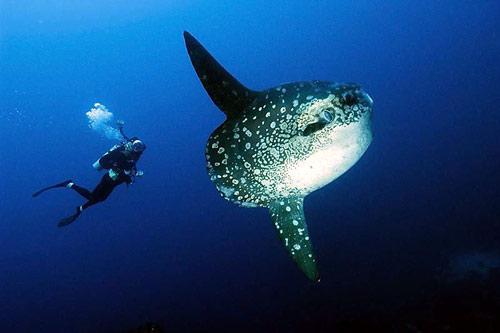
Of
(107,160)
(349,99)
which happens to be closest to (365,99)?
(349,99)

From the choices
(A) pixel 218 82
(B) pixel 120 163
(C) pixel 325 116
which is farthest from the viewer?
(B) pixel 120 163

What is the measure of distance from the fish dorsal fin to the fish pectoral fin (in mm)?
823

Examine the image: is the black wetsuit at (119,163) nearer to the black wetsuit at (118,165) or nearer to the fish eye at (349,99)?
the black wetsuit at (118,165)

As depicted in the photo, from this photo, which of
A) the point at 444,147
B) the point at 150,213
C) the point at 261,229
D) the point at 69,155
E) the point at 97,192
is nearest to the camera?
the point at 97,192

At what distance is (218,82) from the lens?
267 centimetres

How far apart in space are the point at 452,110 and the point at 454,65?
131ft

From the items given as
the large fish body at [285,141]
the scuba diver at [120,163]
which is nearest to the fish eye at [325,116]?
the large fish body at [285,141]

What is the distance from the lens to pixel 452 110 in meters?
48.2

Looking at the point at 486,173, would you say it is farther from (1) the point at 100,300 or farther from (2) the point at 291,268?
(1) the point at 100,300

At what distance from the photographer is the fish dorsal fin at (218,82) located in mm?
2549

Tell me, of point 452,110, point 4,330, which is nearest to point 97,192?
point 4,330

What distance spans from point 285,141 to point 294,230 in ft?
2.32

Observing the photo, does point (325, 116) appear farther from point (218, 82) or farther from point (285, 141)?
point (218, 82)

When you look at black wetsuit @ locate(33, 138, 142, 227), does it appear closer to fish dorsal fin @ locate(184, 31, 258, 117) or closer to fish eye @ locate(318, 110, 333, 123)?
fish dorsal fin @ locate(184, 31, 258, 117)
